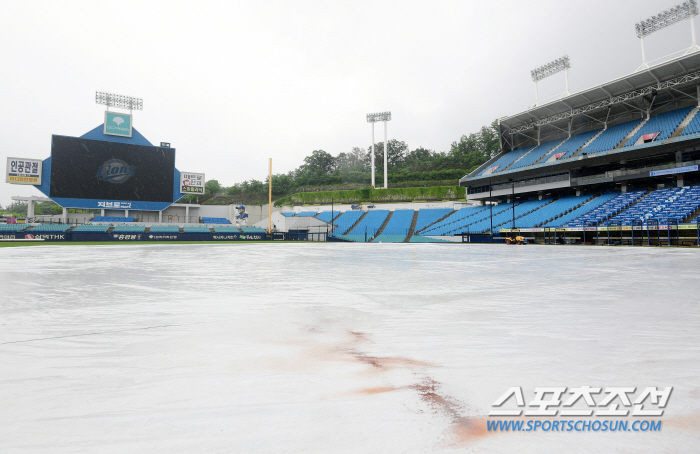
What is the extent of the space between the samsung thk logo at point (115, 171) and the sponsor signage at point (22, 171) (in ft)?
22.1

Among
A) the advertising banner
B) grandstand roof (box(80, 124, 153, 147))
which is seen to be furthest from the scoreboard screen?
the advertising banner

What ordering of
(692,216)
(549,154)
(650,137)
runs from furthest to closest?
(549,154) → (650,137) → (692,216)

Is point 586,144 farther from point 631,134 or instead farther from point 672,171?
point 672,171

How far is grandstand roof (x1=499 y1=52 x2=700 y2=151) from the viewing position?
28.9m

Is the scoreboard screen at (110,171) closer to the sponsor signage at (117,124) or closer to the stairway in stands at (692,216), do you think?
the sponsor signage at (117,124)

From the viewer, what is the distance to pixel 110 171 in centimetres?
3756

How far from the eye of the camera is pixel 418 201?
171 ft

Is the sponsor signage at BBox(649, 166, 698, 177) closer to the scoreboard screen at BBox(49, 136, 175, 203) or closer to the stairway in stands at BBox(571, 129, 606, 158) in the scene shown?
the stairway in stands at BBox(571, 129, 606, 158)

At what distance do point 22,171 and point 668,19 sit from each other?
6716 cm

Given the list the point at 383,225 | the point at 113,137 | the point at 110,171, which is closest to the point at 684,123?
the point at 383,225

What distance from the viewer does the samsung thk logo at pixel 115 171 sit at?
37.2 meters

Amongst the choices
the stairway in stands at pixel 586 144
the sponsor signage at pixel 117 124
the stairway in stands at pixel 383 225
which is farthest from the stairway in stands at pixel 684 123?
the sponsor signage at pixel 117 124

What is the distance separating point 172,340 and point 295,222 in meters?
46.4

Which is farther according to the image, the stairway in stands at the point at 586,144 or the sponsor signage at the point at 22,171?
the sponsor signage at the point at 22,171
